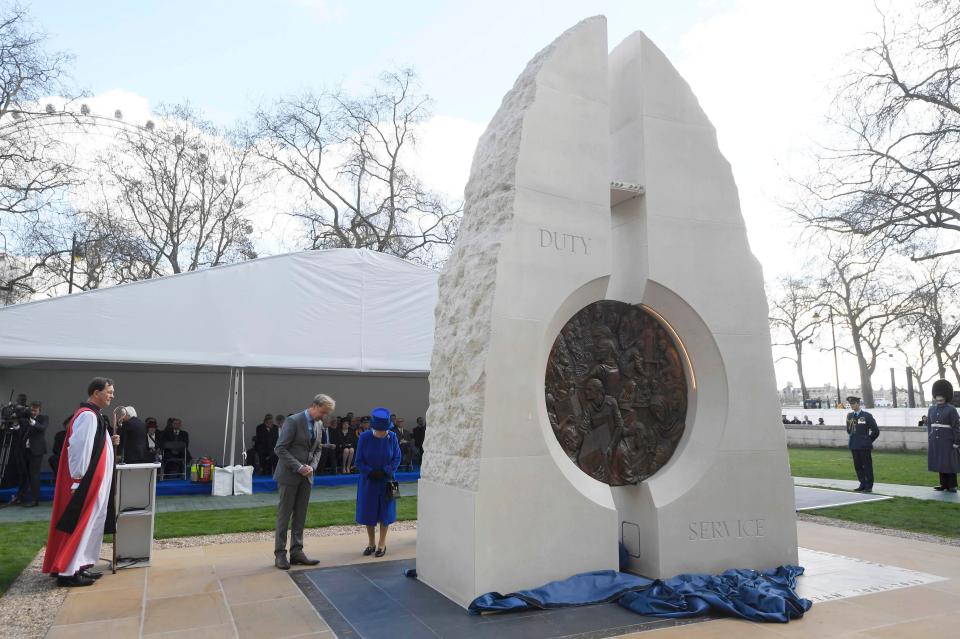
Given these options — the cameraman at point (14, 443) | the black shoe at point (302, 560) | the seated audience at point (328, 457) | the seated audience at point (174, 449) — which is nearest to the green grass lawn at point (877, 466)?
the seated audience at point (328, 457)

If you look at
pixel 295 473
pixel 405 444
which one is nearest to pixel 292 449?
pixel 295 473

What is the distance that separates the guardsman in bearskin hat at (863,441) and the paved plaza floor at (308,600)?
481cm

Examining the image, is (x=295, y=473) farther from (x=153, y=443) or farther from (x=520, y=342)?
(x=153, y=443)

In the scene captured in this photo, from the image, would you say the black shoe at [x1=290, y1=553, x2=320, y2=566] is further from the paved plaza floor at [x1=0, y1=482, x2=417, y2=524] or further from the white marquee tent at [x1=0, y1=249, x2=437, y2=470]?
the white marquee tent at [x1=0, y1=249, x2=437, y2=470]

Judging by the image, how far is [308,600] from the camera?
5.27 m

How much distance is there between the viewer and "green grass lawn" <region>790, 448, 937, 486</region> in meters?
14.1

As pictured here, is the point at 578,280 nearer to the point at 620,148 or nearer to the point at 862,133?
the point at 620,148

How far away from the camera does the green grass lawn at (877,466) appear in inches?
555

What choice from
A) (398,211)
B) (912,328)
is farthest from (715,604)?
(912,328)

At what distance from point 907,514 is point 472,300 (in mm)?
8385

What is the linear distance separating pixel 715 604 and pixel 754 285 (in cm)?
325

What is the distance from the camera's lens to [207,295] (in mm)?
12367

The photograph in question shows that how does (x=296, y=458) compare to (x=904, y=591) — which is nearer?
(x=904, y=591)

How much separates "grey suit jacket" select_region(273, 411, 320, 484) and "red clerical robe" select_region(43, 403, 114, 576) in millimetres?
1675
